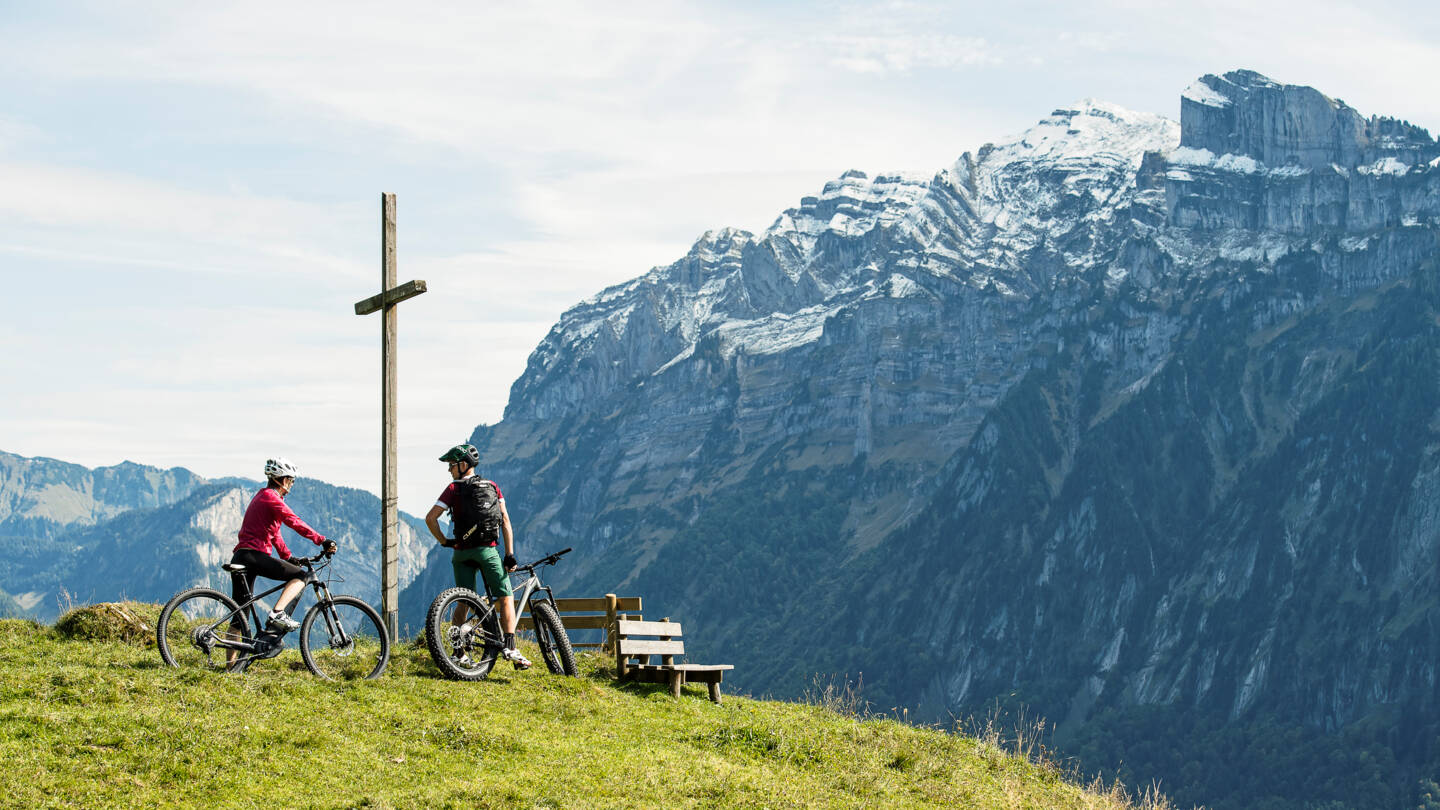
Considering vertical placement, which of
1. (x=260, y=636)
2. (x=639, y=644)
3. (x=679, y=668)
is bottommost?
(x=679, y=668)

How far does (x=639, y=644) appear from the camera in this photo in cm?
2695

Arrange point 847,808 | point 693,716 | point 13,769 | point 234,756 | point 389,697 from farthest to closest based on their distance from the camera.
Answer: point 693,716 < point 389,697 < point 847,808 < point 234,756 < point 13,769

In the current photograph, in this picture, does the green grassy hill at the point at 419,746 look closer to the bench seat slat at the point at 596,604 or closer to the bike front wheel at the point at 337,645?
the bike front wheel at the point at 337,645

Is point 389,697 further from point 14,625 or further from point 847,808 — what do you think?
point 14,625

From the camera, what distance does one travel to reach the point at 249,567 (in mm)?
22672

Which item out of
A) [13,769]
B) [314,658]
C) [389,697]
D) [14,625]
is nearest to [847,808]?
[389,697]

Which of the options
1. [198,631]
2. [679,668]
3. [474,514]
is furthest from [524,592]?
[198,631]

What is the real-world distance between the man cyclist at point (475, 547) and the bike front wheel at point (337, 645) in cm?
143

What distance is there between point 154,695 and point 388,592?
529 centimetres

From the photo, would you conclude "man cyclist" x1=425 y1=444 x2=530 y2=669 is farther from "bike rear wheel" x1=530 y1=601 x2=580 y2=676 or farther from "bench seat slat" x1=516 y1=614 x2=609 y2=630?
"bench seat slat" x1=516 y1=614 x2=609 y2=630

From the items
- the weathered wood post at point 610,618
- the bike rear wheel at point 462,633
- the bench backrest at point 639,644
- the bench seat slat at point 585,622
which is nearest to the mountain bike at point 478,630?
the bike rear wheel at point 462,633

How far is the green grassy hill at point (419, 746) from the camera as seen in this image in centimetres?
1786

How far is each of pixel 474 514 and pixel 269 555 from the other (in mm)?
3266

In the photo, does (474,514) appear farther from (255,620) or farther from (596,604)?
(596,604)
